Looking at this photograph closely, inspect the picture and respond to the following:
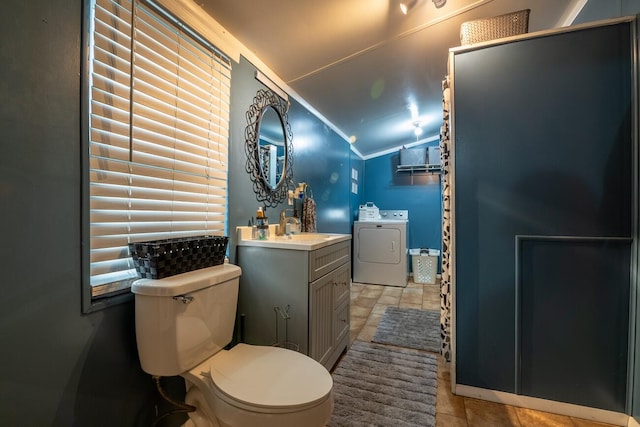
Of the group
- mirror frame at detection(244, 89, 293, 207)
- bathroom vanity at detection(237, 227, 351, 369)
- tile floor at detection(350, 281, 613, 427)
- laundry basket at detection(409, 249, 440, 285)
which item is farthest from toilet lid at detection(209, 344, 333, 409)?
laundry basket at detection(409, 249, 440, 285)

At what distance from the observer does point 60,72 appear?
0.85 metres

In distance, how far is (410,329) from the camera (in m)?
2.52

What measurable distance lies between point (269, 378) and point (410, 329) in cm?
188

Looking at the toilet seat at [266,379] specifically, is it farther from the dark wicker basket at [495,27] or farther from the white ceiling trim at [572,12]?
the white ceiling trim at [572,12]

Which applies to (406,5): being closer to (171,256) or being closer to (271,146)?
(271,146)

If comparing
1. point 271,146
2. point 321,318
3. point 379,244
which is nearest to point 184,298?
point 321,318

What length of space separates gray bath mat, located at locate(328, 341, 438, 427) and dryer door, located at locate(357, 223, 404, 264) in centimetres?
188

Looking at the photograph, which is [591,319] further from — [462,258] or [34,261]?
[34,261]

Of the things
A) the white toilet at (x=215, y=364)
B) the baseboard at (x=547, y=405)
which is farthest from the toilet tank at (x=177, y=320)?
the baseboard at (x=547, y=405)

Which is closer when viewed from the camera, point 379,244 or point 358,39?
point 358,39

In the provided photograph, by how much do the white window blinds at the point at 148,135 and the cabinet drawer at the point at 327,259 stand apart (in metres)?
0.56

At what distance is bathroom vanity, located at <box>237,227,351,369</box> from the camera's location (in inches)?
56.6

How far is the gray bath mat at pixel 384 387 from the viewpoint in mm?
1427

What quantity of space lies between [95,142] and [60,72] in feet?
0.72
